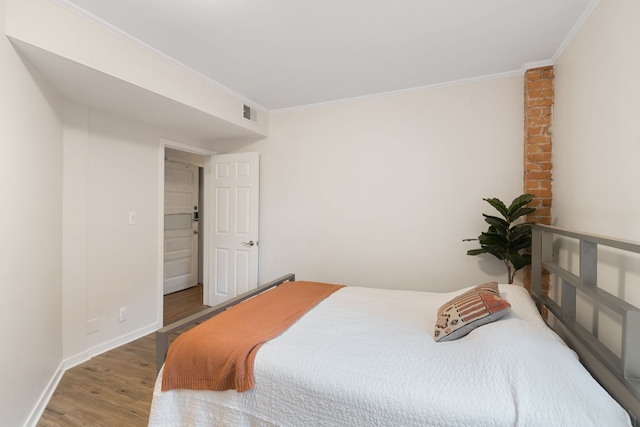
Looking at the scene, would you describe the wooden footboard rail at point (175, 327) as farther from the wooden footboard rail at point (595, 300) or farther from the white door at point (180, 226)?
the white door at point (180, 226)

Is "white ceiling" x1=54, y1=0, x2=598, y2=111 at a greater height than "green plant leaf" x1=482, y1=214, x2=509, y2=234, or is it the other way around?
"white ceiling" x1=54, y1=0, x2=598, y2=111

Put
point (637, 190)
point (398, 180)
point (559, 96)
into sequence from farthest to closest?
point (398, 180), point (559, 96), point (637, 190)

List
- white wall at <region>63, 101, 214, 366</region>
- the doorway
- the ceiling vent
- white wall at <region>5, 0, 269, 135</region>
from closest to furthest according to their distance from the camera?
1. white wall at <region>5, 0, 269, 135</region>
2. white wall at <region>63, 101, 214, 366</region>
3. the ceiling vent
4. the doorway

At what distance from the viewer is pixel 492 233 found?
2.39m

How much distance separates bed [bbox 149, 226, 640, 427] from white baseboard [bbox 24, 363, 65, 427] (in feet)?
3.61

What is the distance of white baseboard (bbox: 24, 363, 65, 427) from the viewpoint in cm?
178

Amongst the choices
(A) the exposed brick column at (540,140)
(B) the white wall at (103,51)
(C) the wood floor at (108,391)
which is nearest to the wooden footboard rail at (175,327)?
(C) the wood floor at (108,391)

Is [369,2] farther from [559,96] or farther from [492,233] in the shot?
[492,233]

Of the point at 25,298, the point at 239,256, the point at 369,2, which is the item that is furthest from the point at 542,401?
the point at 239,256

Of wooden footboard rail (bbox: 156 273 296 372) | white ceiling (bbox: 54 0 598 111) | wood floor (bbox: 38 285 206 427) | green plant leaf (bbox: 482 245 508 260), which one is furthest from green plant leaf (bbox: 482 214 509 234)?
wood floor (bbox: 38 285 206 427)

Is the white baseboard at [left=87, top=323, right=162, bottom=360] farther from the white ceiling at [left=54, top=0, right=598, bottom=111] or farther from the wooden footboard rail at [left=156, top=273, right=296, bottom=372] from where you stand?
the white ceiling at [left=54, top=0, right=598, bottom=111]

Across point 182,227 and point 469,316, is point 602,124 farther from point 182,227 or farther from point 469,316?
point 182,227

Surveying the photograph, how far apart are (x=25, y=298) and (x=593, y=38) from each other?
3765mm

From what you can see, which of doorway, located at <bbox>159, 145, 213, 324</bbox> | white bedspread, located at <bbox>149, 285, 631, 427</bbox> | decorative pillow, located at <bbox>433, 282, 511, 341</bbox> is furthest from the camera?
doorway, located at <bbox>159, 145, 213, 324</bbox>
